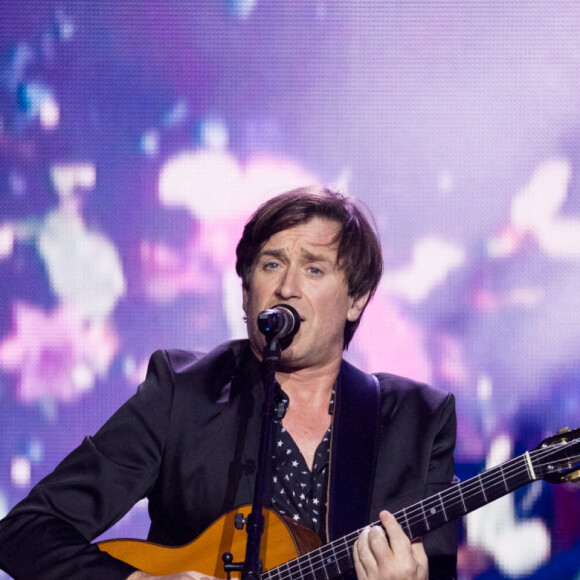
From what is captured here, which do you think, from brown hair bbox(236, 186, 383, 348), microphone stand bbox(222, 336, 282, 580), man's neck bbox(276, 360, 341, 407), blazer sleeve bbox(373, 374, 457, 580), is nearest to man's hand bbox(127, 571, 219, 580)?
microphone stand bbox(222, 336, 282, 580)

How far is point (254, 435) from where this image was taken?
3174 millimetres

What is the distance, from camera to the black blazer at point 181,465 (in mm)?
2957

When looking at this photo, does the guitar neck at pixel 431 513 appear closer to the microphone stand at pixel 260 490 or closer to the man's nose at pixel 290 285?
the microphone stand at pixel 260 490

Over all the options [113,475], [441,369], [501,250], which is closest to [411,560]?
[113,475]

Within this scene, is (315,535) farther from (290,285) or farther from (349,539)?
(290,285)

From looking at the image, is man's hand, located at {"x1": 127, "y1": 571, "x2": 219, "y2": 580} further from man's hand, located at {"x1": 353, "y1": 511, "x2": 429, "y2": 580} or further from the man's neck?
the man's neck

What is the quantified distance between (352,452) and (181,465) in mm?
628

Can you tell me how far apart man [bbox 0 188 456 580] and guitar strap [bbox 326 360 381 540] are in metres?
0.02

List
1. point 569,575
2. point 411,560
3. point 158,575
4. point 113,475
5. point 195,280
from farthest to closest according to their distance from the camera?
point 195,280 < point 569,575 < point 113,475 < point 158,575 < point 411,560

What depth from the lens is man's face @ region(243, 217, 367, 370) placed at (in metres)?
3.21

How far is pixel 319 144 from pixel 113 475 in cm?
191

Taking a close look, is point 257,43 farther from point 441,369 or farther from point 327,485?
point 327,485

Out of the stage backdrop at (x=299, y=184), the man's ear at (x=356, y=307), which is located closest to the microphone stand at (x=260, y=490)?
the man's ear at (x=356, y=307)

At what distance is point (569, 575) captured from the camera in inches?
153
